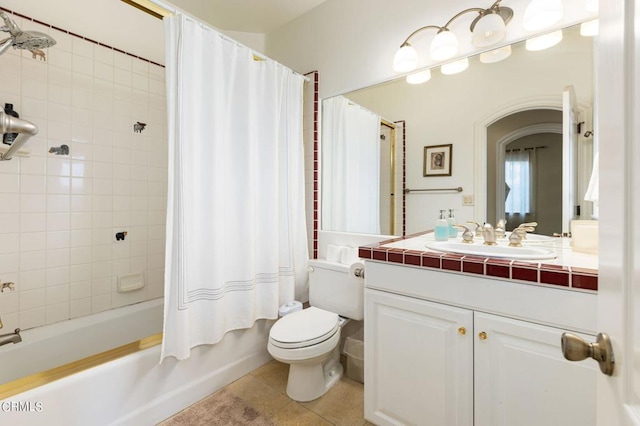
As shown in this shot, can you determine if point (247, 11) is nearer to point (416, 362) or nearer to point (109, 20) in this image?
point (109, 20)

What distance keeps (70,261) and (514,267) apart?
8.18 feet

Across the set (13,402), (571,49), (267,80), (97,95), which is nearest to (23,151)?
(97,95)

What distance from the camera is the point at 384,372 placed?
1298 mm

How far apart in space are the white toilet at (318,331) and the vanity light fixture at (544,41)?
1.47 metres

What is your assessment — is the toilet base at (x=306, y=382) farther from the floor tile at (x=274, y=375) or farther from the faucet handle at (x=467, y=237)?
the faucet handle at (x=467, y=237)

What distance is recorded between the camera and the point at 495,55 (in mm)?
1478

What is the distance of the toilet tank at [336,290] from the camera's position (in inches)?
68.2

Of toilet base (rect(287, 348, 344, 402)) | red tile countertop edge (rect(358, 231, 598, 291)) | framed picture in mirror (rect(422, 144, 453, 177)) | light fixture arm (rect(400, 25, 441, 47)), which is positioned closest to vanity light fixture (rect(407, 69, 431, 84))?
light fixture arm (rect(400, 25, 441, 47))

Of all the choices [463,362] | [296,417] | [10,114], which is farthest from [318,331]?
[10,114]

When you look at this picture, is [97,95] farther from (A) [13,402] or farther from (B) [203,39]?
(A) [13,402]

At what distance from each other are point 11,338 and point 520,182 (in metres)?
2.74
